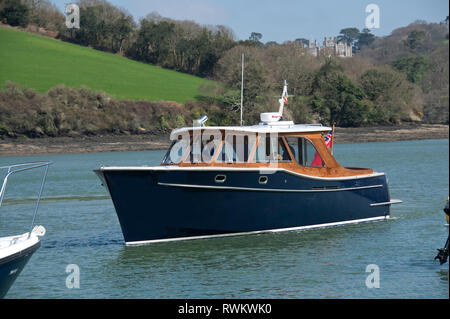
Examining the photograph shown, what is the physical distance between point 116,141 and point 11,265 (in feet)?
206

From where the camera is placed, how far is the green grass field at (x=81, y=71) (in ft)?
314

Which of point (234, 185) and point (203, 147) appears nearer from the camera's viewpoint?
point (234, 185)

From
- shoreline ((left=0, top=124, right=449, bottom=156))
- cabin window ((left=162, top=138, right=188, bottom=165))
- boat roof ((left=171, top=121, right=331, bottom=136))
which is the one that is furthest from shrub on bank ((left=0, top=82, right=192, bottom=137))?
boat roof ((left=171, top=121, right=331, bottom=136))

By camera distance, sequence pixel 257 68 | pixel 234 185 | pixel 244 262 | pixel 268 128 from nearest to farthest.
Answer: pixel 244 262 < pixel 234 185 < pixel 268 128 < pixel 257 68

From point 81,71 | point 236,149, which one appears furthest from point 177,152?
point 81,71

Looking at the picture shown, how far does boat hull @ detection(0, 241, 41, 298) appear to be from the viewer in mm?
13383

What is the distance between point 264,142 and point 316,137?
1988 millimetres

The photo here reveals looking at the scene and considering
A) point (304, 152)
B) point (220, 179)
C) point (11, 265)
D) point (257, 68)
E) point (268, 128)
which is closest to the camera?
point (11, 265)

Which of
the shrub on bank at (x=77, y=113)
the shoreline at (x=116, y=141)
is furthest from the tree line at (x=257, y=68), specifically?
the shrub on bank at (x=77, y=113)

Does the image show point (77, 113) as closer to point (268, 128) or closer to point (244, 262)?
point (268, 128)

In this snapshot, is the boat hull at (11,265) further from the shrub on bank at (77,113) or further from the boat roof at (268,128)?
the shrub on bank at (77,113)

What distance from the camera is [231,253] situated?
18.8 m

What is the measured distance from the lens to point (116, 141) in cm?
7581
